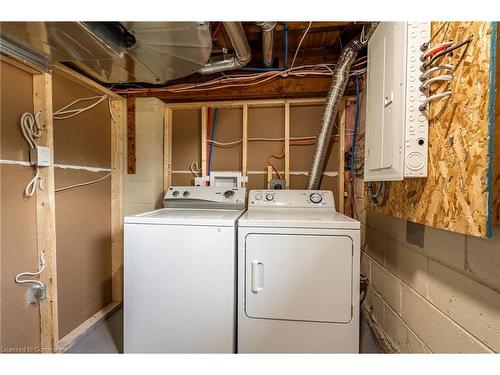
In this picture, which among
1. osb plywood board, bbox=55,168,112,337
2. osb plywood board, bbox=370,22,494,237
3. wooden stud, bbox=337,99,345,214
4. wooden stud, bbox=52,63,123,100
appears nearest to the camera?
osb plywood board, bbox=370,22,494,237

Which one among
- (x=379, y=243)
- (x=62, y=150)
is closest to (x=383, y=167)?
(x=379, y=243)

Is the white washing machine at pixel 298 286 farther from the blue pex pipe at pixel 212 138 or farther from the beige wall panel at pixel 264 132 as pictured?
the blue pex pipe at pixel 212 138

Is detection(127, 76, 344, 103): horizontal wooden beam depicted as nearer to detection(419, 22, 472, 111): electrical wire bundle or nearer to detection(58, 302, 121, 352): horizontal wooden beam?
detection(419, 22, 472, 111): electrical wire bundle

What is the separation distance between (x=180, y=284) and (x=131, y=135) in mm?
1702

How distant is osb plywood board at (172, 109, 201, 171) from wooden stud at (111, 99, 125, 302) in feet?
1.81

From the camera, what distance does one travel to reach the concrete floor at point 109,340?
1.69 meters

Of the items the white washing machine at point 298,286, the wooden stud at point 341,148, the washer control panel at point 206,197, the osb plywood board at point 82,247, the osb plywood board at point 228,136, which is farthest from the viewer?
the osb plywood board at point 228,136

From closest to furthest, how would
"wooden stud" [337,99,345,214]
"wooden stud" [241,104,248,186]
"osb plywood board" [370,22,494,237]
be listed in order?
1. "osb plywood board" [370,22,494,237]
2. "wooden stud" [337,99,345,214]
3. "wooden stud" [241,104,248,186]

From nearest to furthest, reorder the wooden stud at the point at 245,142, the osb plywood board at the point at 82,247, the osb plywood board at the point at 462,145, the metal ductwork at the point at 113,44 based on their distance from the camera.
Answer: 1. the osb plywood board at the point at 462,145
2. the metal ductwork at the point at 113,44
3. the osb plywood board at the point at 82,247
4. the wooden stud at the point at 245,142

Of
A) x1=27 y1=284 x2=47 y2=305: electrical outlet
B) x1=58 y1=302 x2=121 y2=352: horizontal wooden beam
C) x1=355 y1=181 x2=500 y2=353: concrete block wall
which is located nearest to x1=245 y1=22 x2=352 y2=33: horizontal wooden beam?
x1=355 y1=181 x2=500 y2=353: concrete block wall

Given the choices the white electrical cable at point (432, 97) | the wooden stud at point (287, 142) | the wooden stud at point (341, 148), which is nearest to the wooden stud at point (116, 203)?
the wooden stud at point (287, 142)

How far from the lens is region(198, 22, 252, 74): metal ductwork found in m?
1.58

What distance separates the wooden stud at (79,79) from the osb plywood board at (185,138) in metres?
0.66

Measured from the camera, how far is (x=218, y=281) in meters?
1.45
